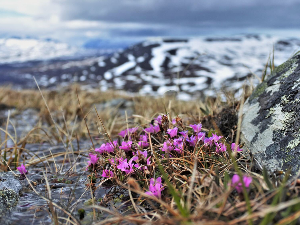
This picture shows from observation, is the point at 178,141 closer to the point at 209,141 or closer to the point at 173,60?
the point at 209,141

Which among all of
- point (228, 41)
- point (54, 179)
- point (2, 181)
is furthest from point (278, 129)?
point (228, 41)

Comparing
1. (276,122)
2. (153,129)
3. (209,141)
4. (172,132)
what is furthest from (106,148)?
(276,122)

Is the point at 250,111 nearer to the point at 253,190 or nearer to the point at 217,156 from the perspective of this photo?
the point at 217,156

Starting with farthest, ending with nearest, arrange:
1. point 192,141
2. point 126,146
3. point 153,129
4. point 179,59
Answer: point 179,59, point 153,129, point 126,146, point 192,141

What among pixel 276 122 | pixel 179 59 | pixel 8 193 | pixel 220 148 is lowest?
pixel 8 193

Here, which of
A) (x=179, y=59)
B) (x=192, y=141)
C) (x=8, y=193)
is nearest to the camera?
(x=8, y=193)

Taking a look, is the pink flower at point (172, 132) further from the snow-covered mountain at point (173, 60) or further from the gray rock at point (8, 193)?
the snow-covered mountain at point (173, 60)

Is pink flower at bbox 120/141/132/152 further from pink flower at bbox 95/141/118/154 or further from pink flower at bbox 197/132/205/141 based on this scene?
pink flower at bbox 197/132/205/141
